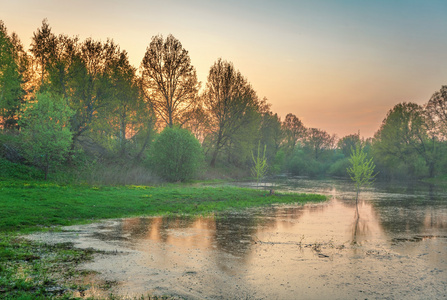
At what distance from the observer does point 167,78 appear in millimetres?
53938

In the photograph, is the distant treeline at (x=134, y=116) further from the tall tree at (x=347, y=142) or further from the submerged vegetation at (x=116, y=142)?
the tall tree at (x=347, y=142)

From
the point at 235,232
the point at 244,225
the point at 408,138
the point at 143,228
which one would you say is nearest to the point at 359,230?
the point at 244,225

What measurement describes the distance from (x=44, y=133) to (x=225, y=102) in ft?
124

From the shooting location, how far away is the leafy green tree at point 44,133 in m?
29.8

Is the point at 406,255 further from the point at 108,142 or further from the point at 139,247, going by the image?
the point at 108,142

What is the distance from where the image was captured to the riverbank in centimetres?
780

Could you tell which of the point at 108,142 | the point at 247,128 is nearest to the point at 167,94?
the point at 108,142

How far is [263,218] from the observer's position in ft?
66.1

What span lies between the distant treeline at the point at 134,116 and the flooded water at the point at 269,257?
20781 millimetres

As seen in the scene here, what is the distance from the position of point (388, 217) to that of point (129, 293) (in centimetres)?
1970

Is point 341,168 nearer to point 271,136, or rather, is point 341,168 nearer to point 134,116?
point 271,136

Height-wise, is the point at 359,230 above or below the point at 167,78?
below

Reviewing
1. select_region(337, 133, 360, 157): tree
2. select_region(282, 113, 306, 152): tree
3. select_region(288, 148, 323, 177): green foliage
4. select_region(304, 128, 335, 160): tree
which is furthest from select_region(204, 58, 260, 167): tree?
select_region(337, 133, 360, 157): tree

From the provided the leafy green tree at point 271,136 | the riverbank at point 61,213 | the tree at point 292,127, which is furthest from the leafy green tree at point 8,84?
the tree at point 292,127
